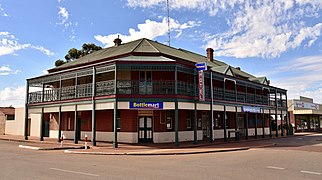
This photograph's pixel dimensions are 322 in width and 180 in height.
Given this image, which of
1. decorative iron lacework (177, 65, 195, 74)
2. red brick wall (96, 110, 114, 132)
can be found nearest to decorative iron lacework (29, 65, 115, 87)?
red brick wall (96, 110, 114, 132)

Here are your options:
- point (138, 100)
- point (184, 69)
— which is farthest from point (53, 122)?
point (184, 69)

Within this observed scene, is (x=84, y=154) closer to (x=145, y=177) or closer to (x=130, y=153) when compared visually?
(x=130, y=153)

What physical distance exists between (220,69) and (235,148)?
10.9 m

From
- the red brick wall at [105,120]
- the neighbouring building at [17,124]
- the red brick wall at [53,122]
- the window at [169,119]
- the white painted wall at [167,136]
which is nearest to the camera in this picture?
the white painted wall at [167,136]

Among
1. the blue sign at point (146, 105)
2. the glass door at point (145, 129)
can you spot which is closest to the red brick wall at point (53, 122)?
the glass door at point (145, 129)

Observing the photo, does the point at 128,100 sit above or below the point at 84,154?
above

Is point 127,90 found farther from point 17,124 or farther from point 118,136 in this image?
point 17,124

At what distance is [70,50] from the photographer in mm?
47969

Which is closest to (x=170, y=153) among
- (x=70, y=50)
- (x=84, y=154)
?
(x=84, y=154)

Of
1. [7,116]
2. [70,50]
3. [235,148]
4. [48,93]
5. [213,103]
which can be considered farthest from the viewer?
[70,50]

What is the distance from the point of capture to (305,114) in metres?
48.2

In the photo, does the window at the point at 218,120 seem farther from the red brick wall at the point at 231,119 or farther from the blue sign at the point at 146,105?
the blue sign at the point at 146,105

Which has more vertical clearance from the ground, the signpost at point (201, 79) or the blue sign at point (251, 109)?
the signpost at point (201, 79)

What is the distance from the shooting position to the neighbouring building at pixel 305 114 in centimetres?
4764
